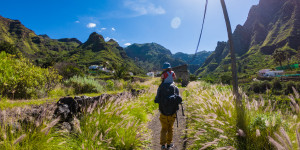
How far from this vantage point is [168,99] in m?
3.64

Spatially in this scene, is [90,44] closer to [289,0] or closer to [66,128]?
[66,128]

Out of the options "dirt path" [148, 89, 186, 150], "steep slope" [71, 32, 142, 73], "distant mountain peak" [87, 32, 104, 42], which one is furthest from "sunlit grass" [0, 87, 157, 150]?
"distant mountain peak" [87, 32, 104, 42]

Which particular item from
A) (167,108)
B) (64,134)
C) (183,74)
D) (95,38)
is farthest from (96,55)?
(167,108)

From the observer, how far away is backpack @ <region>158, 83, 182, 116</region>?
12.0ft

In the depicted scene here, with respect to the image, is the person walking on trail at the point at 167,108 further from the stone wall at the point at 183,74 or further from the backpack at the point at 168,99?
the stone wall at the point at 183,74

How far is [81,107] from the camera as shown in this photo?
146 inches

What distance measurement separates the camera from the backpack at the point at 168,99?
3.66 meters

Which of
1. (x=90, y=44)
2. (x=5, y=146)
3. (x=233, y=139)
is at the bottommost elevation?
(x=233, y=139)

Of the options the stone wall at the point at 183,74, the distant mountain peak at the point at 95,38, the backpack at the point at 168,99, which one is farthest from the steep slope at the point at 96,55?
the backpack at the point at 168,99

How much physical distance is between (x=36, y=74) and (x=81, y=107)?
510 cm

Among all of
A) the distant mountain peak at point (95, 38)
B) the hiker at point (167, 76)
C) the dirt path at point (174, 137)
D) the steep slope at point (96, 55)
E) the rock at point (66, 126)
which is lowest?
the dirt path at point (174, 137)

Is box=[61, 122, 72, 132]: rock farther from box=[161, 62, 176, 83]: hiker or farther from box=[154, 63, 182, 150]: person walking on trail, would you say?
box=[161, 62, 176, 83]: hiker

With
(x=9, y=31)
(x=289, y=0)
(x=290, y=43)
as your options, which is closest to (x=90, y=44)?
(x=9, y=31)

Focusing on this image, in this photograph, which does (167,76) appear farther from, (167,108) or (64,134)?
(64,134)
